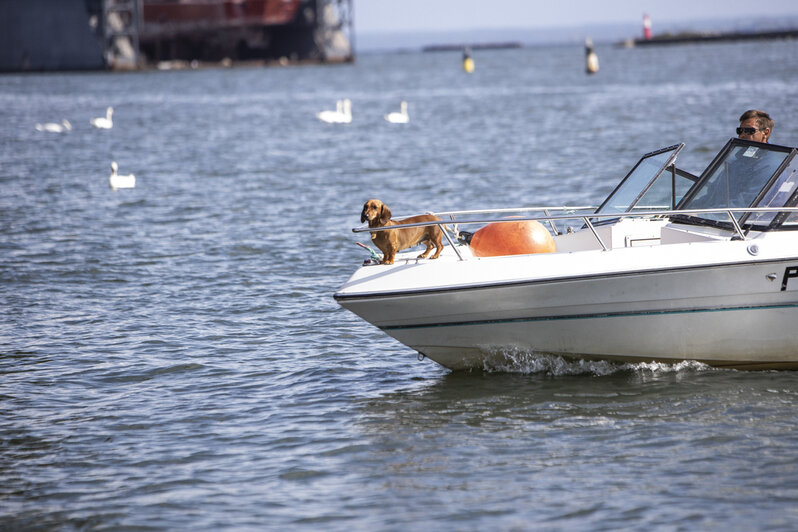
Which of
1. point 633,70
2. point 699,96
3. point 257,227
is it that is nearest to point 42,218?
point 257,227

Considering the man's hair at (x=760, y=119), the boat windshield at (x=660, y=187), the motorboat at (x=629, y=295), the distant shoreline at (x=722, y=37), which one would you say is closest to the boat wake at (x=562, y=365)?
the motorboat at (x=629, y=295)

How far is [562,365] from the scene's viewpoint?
9.34m

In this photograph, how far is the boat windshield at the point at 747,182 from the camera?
915 cm

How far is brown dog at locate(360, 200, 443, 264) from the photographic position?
8906mm

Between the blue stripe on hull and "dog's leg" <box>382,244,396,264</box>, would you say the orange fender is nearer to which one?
the blue stripe on hull

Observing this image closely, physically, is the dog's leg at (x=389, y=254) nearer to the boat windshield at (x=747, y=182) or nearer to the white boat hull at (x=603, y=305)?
the white boat hull at (x=603, y=305)

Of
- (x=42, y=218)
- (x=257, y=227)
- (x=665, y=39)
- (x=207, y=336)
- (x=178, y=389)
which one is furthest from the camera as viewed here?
(x=665, y=39)

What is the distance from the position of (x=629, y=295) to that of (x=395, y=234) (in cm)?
201

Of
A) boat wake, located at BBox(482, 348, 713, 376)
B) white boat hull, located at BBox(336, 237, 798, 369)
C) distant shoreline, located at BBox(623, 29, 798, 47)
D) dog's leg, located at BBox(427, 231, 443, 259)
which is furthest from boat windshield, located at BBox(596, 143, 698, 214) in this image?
distant shoreline, located at BBox(623, 29, 798, 47)

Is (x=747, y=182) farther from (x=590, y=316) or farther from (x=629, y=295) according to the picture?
(x=590, y=316)

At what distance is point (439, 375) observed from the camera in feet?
32.2

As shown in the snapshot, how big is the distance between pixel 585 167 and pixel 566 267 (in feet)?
56.6

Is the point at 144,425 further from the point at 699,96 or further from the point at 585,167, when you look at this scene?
the point at 699,96

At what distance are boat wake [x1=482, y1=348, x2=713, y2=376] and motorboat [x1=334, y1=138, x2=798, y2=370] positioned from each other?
3 centimetres
